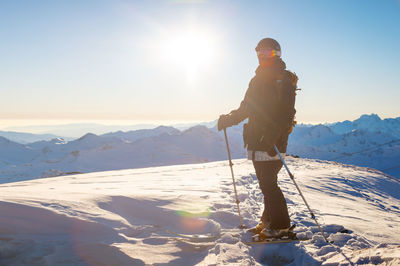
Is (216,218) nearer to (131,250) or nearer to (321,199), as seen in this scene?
(131,250)

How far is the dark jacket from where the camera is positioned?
12.8 ft

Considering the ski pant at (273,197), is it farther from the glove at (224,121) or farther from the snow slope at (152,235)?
the glove at (224,121)

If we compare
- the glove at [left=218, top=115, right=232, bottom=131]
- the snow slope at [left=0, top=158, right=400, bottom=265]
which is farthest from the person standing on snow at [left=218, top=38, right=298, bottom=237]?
the snow slope at [left=0, top=158, right=400, bottom=265]

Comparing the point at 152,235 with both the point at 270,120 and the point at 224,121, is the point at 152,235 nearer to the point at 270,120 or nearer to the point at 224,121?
the point at 224,121

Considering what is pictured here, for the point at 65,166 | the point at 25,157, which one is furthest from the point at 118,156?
the point at 25,157

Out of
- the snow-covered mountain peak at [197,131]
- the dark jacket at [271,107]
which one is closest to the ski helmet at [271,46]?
the dark jacket at [271,107]

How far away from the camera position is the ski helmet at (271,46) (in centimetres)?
408

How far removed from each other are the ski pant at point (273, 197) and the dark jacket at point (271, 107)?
0.76 ft

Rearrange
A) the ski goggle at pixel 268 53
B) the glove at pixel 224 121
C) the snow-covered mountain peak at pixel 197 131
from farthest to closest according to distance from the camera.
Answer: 1. the snow-covered mountain peak at pixel 197 131
2. the glove at pixel 224 121
3. the ski goggle at pixel 268 53

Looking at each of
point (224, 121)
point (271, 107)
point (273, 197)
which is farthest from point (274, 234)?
point (224, 121)

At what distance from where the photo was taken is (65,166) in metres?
84.1

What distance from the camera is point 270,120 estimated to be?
393 centimetres

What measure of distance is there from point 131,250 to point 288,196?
5.14 metres

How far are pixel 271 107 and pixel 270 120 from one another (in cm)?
19
